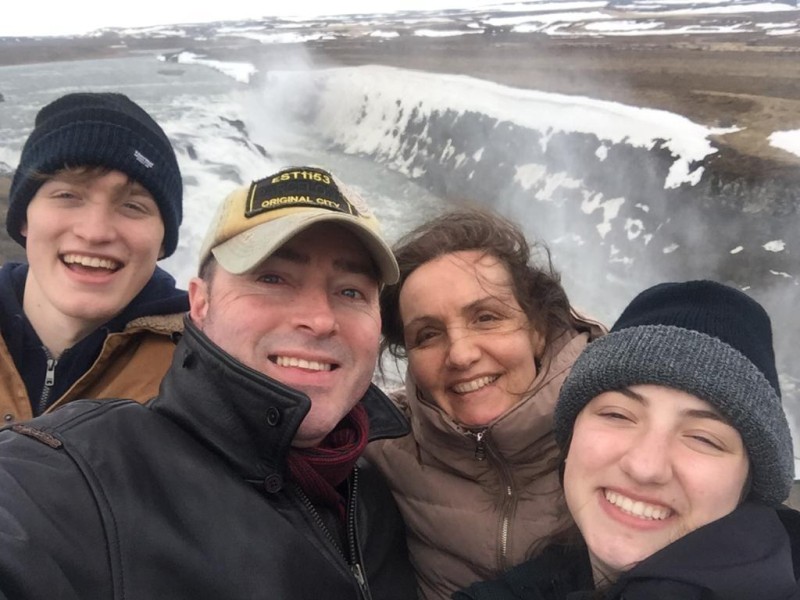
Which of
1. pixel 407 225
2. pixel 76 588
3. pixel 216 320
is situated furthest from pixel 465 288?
Answer: pixel 407 225

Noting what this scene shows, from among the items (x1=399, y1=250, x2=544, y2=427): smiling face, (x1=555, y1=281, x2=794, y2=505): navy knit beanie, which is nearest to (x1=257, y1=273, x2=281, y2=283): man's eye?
(x1=399, y1=250, x2=544, y2=427): smiling face

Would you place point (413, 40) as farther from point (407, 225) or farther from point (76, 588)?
point (76, 588)

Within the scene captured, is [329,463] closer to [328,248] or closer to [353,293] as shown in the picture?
[353,293]

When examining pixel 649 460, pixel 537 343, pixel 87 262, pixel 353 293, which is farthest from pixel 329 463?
pixel 87 262

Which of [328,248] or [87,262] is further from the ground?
[328,248]

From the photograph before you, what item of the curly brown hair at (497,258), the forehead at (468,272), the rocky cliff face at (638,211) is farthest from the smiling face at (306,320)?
the rocky cliff face at (638,211)

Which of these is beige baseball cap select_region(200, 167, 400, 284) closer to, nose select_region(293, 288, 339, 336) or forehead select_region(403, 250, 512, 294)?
nose select_region(293, 288, 339, 336)

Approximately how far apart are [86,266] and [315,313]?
1123 mm

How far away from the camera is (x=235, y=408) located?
1.67 m

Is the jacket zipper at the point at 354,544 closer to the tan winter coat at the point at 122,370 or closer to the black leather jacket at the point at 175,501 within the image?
the black leather jacket at the point at 175,501

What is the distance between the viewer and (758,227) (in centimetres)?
883

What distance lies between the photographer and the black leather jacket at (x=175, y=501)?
138cm

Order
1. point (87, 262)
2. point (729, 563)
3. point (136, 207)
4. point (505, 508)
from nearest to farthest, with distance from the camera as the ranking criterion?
point (729, 563) < point (505, 508) < point (87, 262) < point (136, 207)

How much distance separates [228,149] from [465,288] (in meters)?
12.4
